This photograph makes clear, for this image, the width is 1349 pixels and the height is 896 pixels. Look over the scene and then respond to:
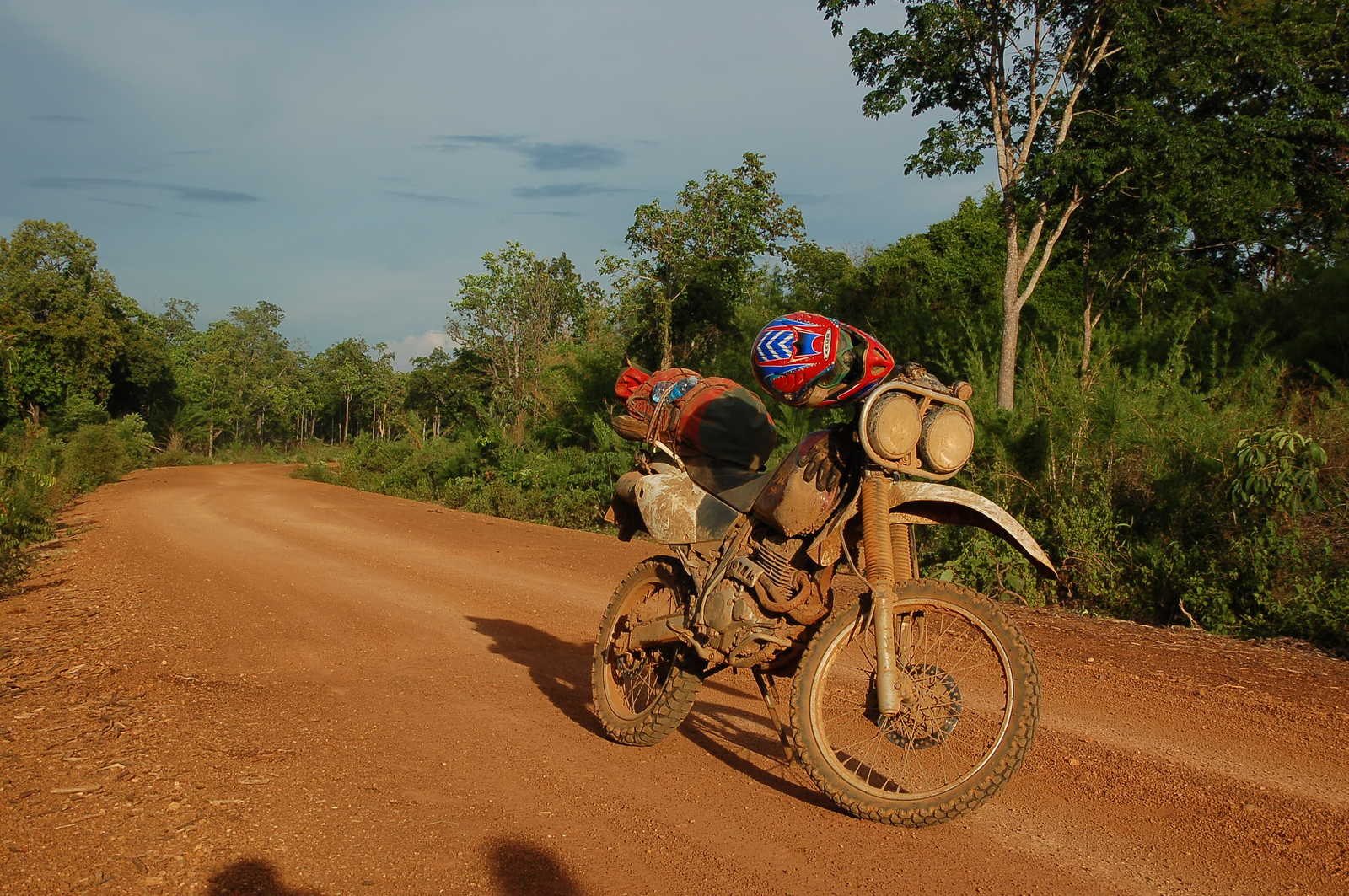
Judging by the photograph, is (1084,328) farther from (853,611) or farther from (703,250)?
(853,611)

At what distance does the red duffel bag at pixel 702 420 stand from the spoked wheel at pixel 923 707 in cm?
113

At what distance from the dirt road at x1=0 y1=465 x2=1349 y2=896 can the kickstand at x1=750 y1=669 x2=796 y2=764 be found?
269mm

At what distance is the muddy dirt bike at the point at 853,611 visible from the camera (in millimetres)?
3539

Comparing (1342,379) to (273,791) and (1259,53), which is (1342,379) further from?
(273,791)

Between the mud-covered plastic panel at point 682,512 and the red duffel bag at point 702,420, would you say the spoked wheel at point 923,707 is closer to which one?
the mud-covered plastic panel at point 682,512

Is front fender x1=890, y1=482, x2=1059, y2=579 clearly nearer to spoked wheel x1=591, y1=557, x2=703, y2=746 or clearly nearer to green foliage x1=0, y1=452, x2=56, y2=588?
spoked wheel x1=591, y1=557, x2=703, y2=746

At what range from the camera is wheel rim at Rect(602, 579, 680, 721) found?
4.78 m

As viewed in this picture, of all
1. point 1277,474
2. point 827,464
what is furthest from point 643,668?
point 1277,474

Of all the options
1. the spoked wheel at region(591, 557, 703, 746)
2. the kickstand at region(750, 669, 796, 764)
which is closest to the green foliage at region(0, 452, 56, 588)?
the spoked wheel at region(591, 557, 703, 746)

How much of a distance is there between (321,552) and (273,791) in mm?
8067

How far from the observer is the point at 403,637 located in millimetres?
7172

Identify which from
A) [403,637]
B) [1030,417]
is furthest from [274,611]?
[1030,417]

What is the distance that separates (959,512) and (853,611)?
563 millimetres

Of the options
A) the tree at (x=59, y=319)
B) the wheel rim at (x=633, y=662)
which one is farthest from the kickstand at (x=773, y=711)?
the tree at (x=59, y=319)
